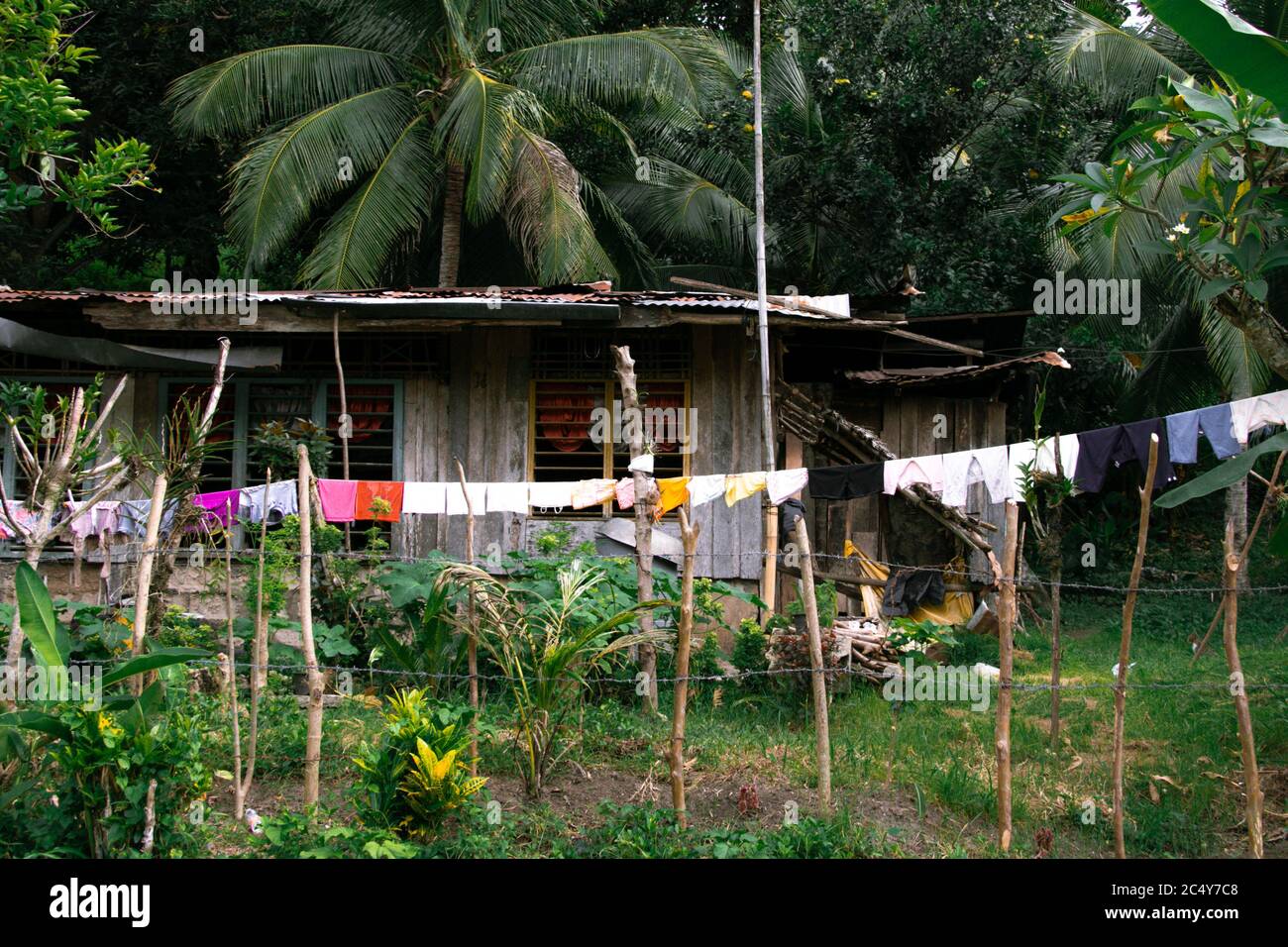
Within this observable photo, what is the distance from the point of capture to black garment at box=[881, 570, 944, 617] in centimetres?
1152

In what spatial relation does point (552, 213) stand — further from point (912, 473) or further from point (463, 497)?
point (912, 473)

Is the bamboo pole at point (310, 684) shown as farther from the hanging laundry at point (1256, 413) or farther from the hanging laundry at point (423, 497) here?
the hanging laundry at point (1256, 413)

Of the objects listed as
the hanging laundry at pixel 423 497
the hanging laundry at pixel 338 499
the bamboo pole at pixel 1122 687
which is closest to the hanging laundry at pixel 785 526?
the hanging laundry at pixel 423 497

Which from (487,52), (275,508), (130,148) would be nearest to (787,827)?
(130,148)

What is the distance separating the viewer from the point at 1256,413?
24.2 feet

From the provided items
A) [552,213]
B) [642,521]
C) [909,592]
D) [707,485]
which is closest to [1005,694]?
[642,521]

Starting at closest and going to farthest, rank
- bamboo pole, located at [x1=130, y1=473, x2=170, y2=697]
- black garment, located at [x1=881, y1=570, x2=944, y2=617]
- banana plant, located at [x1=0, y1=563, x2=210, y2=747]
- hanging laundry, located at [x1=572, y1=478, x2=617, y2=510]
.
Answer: banana plant, located at [x1=0, y1=563, x2=210, y2=747] < bamboo pole, located at [x1=130, y1=473, x2=170, y2=697] < hanging laundry, located at [x1=572, y1=478, x2=617, y2=510] < black garment, located at [x1=881, y1=570, x2=944, y2=617]

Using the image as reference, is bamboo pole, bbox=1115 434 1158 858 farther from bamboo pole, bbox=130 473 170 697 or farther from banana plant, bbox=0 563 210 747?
bamboo pole, bbox=130 473 170 697

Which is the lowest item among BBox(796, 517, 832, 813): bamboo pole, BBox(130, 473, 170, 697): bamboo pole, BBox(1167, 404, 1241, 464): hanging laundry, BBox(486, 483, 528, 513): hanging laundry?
BBox(796, 517, 832, 813): bamboo pole

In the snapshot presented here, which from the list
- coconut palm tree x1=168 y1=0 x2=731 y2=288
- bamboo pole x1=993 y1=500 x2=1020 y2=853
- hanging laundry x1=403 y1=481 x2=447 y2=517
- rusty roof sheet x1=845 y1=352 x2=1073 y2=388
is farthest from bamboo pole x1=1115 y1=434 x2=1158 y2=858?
coconut palm tree x1=168 y1=0 x2=731 y2=288

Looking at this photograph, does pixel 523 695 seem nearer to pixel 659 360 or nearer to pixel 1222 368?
pixel 659 360

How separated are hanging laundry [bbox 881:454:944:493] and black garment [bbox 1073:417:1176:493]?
37.9 inches

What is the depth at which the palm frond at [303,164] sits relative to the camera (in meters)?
12.3

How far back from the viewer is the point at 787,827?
5371mm
